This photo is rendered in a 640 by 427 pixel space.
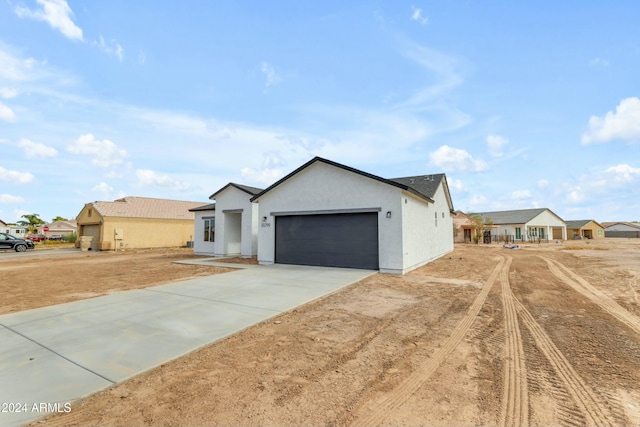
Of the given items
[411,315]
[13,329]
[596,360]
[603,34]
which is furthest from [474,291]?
[13,329]

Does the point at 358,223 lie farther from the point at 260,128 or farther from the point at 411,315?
the point at 260,128

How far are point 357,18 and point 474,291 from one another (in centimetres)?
1070

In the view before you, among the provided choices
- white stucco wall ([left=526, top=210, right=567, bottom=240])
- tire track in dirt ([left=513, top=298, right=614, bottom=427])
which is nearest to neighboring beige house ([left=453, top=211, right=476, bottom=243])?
white stucco wall ([left=526, top=210, right=567, bottom=240])

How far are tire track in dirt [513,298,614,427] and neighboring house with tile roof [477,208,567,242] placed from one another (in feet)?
137

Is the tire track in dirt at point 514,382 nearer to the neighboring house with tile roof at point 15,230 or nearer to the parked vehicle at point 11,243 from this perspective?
the parked vehicle at point 11,243

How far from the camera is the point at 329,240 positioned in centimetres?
1261

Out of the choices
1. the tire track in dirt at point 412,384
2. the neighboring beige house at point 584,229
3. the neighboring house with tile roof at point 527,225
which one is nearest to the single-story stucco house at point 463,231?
the neighboring house with tile roof at point 527,225

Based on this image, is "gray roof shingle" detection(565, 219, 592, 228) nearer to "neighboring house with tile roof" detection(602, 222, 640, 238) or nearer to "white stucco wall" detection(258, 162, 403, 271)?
"neighboring house with tile roof" detection(602, 222, 640, 238)

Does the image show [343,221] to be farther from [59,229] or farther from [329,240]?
[59,229]

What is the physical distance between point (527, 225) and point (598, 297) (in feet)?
132

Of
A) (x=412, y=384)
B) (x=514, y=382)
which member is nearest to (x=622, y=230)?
(x=514, y=382)

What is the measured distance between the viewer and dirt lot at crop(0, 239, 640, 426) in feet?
8.84

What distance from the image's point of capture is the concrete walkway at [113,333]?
3.16 m

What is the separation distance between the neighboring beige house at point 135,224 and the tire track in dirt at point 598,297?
28.4m
